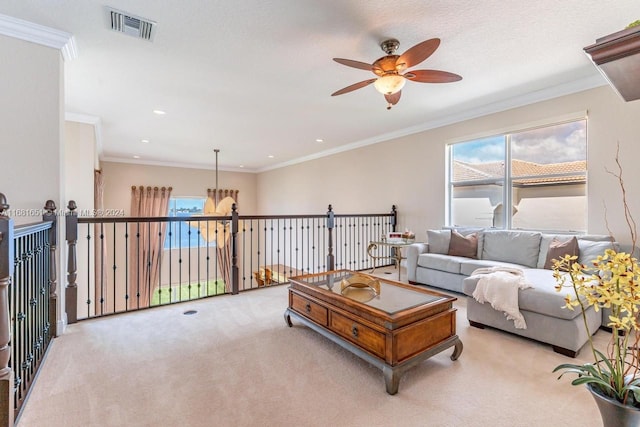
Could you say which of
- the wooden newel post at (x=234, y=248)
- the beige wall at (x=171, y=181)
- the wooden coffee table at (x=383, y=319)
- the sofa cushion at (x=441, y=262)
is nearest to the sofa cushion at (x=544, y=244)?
the sofa cushion at (x=441, y=262)

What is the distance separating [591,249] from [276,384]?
3278mm

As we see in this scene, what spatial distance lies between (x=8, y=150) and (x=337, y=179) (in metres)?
5.30

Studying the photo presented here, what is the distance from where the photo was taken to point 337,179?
6.78m

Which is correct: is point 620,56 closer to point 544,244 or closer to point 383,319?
point 383,319

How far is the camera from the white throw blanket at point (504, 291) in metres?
2.47

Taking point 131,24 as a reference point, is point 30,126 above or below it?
below

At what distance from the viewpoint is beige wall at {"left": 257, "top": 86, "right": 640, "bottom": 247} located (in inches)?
125

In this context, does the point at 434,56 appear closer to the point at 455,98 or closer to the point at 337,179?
the point at 455,98

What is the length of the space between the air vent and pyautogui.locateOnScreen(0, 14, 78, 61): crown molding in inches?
19.1

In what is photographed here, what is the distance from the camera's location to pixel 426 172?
495 centimetres

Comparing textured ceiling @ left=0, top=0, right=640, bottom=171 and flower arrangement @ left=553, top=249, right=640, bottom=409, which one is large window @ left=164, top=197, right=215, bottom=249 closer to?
textured ceiling @ left=0, top=0, right=640, bottom=171

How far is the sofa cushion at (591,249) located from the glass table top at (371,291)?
1874 mm

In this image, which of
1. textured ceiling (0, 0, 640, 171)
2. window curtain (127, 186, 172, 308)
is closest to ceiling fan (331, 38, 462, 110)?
textured ceiling (0, 0, 640, 171)

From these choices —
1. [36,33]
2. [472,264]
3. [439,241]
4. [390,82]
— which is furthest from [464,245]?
[36,33]
